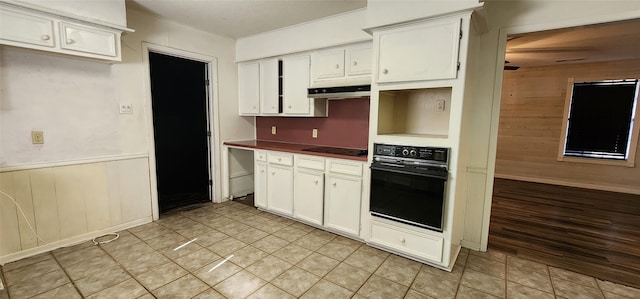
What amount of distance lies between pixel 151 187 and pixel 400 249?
2.88 meters

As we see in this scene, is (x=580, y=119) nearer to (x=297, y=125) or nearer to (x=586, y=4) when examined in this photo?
(x=586, y=4)

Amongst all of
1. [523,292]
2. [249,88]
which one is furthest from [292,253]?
[249,88]

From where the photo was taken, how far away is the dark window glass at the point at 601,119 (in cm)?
489

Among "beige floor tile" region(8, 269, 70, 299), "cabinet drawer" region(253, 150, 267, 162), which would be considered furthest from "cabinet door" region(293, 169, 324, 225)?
"beige floor tile" region(8, 269, 70, 299)

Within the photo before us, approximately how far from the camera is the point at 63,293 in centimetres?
195

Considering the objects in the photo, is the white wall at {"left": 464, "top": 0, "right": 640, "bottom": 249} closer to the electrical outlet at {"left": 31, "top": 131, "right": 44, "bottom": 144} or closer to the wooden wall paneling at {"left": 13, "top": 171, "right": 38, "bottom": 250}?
the electrical outlet at {"left": 31, "top": 131, "right": 44, "bottom": 144}

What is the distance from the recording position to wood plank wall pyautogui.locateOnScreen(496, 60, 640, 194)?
4902mm

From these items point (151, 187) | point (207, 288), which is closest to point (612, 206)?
point (207, 288)

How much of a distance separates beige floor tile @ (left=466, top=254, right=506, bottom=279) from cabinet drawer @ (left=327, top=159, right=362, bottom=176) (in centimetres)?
126

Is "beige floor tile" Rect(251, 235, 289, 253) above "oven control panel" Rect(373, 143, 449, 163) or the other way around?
the other way around

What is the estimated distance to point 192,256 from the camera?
2477mm

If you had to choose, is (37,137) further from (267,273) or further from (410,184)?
(410,184)

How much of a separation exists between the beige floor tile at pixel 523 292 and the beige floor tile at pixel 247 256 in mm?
1999

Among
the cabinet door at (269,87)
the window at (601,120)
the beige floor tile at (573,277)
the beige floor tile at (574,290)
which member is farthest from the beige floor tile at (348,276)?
the window at (601,120)
